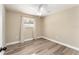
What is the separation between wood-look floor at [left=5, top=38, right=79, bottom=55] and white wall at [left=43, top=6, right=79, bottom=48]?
0.09 meters

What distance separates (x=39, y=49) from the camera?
3.07 ft

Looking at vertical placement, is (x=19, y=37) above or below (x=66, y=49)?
above

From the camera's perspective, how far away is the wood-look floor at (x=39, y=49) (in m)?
0.88

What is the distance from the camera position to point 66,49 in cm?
92

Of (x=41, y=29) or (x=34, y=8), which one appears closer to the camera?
(x=34, y=8)

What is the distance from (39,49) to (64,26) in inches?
18.8

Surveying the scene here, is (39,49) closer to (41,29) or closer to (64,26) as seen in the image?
(41,29)

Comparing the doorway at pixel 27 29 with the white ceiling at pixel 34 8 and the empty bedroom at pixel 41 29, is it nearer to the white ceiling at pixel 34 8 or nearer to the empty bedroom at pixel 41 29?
the empty bedroom at pixel 41 29

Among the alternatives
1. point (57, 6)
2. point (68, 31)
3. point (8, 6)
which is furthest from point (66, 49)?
point (8, 6)

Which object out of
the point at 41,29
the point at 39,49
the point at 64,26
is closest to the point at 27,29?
the point at 41,29

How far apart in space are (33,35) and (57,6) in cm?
51

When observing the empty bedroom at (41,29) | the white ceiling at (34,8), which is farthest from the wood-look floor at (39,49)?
the white ceiling at (34,8)
